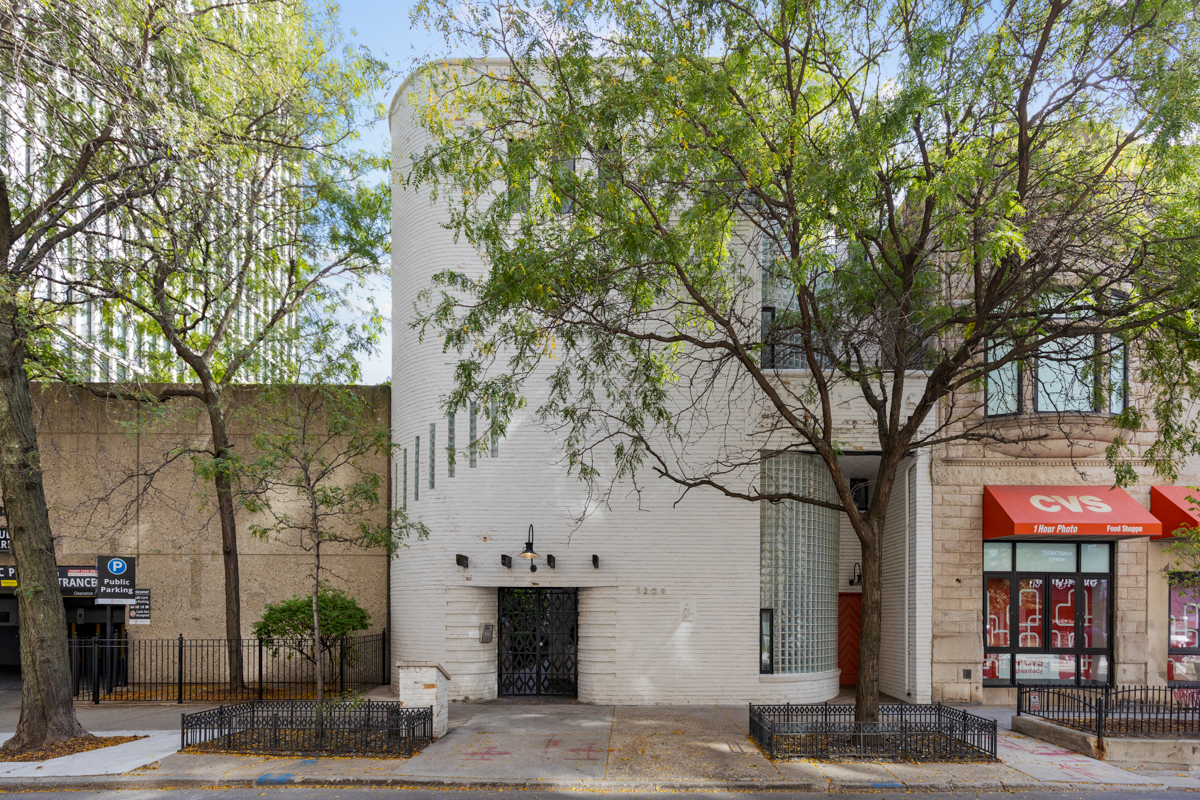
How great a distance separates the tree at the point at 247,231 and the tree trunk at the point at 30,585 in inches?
87.6

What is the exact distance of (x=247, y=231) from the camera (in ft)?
49.8

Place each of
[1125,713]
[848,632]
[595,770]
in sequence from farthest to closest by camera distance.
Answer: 1. [848,632]
2. [1125,713]
3. [595,770]

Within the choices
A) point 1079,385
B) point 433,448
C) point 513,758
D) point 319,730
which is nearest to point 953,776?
point 513,758

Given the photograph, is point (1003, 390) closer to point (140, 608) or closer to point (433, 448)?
point (433, 448)

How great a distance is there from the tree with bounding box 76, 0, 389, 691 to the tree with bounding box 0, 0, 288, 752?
411mm

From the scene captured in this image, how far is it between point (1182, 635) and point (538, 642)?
13154mm

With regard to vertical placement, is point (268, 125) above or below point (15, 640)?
above

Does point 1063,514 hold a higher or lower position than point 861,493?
lower

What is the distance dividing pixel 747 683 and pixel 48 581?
12178mm

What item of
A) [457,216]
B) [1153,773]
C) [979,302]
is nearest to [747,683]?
[1153,773]

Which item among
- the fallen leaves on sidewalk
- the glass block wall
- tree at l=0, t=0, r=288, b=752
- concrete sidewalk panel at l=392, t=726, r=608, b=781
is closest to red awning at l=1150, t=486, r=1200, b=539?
the glass block wall

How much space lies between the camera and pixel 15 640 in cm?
2223

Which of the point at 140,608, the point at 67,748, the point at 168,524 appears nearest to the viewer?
the point at 67,748

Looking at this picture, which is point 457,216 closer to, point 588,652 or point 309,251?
point 309,251
